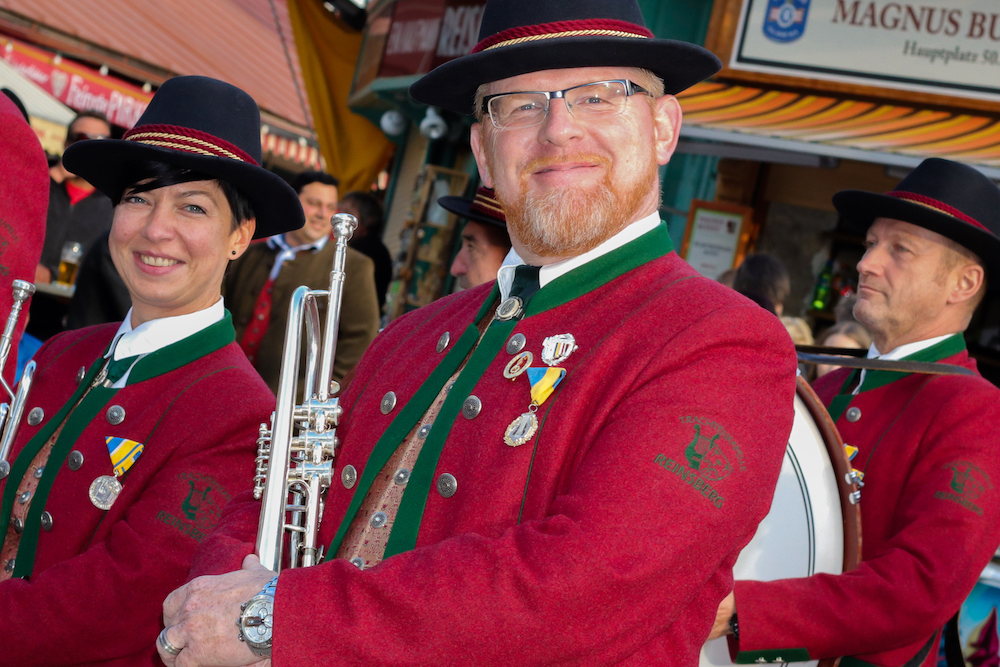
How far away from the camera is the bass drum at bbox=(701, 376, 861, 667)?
2666mm

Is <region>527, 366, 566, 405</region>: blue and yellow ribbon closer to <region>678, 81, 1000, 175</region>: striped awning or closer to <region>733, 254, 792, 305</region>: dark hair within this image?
<region>733, 254, 792, 305</region>: dark hair

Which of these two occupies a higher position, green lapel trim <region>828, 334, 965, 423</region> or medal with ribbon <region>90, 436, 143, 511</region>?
green lapel trim <region>828, 334, 965, 423</region>

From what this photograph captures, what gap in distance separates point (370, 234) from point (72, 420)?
15.7 ft

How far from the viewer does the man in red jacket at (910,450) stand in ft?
8.49

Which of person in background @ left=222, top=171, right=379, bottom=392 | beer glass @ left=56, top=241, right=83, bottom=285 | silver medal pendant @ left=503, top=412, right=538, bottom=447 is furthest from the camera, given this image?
beer glass @ left=56, top=241, right=83, bottom=285

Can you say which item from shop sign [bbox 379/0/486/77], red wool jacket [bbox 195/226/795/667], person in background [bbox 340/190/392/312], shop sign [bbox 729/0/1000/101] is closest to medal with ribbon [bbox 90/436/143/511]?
red wool jacket [bbox 195/226/795/667]

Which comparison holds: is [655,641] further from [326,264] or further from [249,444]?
[326,264]

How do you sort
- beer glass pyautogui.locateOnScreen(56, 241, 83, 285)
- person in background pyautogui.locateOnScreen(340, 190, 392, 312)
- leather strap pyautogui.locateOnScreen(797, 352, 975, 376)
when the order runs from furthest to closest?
person in background pyautogui.locateOnScreen(340, 190, 392, 312), beer glass pyautogui.locateOnScreen(56, 241, 83, 285), leather strap pyautogui.locateOnScreen(797, 352, 975, 376)

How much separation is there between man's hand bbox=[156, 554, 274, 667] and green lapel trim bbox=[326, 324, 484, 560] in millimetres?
252

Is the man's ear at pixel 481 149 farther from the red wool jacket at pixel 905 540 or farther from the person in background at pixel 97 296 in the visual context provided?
the person in background at pixel 97 296

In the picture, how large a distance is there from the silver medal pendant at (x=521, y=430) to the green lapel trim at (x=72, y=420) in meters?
1.35

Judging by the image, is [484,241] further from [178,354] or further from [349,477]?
[349,477]

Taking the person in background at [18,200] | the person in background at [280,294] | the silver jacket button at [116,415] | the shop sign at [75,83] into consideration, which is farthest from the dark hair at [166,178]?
the shop sign at [75,83]

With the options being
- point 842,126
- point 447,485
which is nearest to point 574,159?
point 447,485
